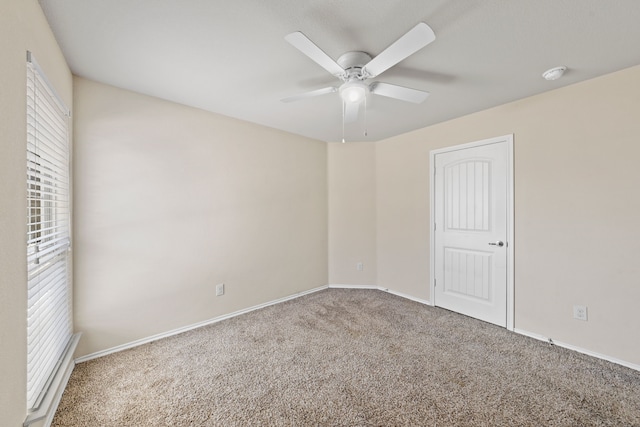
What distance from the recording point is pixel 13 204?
1.11 meters

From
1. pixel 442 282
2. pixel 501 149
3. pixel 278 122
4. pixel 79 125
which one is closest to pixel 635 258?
pixel 501 149

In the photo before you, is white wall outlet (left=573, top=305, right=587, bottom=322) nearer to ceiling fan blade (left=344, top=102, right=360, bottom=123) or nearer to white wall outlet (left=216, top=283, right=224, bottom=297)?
ceiling fan blade (left=344, top=102, right=360, bottom=123)

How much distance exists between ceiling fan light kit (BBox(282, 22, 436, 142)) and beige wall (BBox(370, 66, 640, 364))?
147 cm

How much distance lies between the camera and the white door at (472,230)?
2.74 m

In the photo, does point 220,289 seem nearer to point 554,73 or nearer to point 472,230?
point 472,230

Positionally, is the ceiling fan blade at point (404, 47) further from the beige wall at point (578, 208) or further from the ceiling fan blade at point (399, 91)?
the beige wall at point (578, 208)

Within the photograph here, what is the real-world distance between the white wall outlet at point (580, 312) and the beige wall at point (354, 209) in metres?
2.25

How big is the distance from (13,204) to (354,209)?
11.4 feet

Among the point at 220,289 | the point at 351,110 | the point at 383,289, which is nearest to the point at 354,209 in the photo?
the point at 383,289

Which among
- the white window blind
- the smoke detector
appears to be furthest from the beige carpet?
the smoke detector

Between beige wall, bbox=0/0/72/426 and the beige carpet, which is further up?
beige wall, bbox=0/0/72/426

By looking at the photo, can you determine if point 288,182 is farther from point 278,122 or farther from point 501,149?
point 501,149

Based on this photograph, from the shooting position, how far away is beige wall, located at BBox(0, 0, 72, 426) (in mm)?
1021

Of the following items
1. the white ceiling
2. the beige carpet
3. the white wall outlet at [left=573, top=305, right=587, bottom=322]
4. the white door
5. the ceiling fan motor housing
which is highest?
the white ceiling
